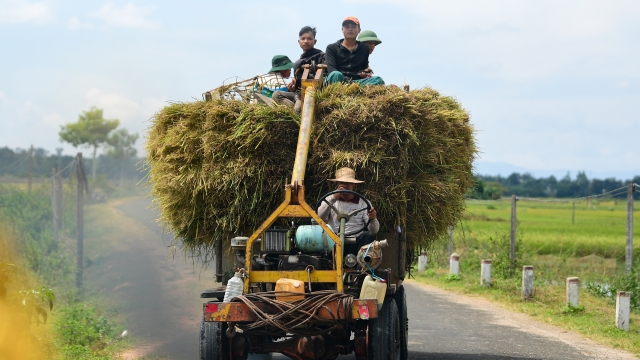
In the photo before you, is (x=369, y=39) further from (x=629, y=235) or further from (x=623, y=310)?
(x=629, y=235)

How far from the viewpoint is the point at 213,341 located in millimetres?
7297

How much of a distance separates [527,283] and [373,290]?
873cm

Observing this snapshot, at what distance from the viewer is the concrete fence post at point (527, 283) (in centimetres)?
1492

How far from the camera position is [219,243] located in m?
8.41

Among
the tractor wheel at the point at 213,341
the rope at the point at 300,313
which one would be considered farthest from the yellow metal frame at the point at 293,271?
the tractor wheel at the point at 213,341

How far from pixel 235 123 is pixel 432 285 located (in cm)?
1101

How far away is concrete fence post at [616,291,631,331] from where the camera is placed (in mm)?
12008

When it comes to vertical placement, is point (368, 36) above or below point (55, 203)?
above

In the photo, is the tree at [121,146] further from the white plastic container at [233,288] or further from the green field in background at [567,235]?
the white plastic container at [233,288]

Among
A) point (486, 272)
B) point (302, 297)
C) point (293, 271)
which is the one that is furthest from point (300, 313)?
point (486, 272)

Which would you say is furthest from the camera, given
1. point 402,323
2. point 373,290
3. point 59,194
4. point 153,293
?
point 59,194

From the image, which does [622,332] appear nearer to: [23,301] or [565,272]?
[565,272]

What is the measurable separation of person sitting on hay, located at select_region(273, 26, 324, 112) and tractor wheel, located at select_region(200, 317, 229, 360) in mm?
2616

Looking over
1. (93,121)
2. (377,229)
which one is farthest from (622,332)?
(93,121)
